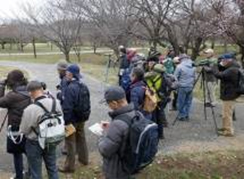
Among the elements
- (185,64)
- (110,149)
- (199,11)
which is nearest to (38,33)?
(199,11)

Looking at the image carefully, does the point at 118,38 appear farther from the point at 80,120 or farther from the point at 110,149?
the point at 110,149

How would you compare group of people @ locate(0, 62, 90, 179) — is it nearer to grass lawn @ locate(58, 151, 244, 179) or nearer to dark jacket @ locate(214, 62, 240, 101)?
grass lawn @ locate(58, 151, 244, 179)

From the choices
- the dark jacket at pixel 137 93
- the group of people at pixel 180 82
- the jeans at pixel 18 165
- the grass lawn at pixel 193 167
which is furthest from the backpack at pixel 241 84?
the jeans at pixel 18 165

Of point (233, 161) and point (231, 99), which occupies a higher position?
point (231, 99)

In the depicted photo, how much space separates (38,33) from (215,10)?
23.0 m

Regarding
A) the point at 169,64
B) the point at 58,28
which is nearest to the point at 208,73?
the point at 169,64

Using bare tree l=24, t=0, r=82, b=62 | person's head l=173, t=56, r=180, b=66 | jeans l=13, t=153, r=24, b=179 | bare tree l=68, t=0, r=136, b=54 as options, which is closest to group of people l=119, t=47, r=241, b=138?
person's head l=173, t=56, r=180, b=66

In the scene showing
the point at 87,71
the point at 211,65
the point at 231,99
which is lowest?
the point at 87,71

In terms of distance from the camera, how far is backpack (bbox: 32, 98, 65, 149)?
6.05 m

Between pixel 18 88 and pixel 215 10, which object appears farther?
pixel 215 10

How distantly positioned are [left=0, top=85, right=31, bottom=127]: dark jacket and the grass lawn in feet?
5.21

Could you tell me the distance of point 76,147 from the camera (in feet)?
26.4

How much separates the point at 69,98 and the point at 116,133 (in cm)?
225

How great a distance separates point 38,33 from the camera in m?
41.5
